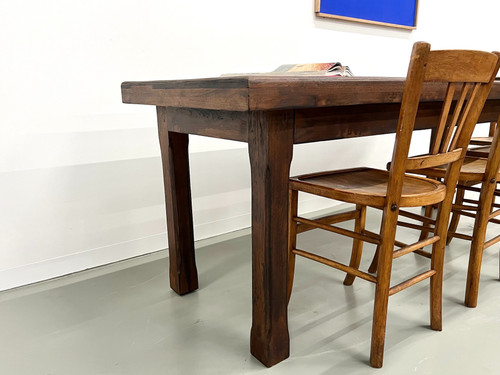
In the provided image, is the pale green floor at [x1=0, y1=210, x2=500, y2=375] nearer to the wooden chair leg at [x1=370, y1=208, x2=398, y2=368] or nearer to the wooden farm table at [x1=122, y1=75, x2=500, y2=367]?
the wooden chair leg at [x1=370, y1=208, x2=398, y2=368]

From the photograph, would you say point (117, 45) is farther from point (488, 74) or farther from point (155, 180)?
point (488, 74)

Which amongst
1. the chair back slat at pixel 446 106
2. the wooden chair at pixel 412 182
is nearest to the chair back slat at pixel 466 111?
the wooden chair at pixel 412 182

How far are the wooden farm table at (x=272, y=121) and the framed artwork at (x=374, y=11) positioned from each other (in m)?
1.35

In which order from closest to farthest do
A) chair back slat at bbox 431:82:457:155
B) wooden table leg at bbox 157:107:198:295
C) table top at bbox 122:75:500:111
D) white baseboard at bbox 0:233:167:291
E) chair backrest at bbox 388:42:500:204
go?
table top at bbox 122:75:500:111
chair backrest at bbox 388:42:500:204
chair back slat at bbox 431:82:457:155
wooden table leg at bbox 157:107:198:295
white baseboard at bbox 0:233:167:291

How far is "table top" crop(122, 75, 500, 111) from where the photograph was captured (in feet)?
3.23

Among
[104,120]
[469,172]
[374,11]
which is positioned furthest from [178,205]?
[374,11]

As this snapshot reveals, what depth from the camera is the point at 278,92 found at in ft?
3.31

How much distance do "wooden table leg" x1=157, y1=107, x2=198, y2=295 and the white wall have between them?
494 millimetres

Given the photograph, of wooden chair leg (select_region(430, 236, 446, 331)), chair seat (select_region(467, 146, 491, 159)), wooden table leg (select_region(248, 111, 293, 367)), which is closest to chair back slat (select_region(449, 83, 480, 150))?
wooden chair leg (select_region(430, 236, 446, 331))

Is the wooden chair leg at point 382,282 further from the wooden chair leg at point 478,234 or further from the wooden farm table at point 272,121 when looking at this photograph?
the wooden chair leg at point 478,234

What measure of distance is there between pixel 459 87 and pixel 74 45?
1591 mm

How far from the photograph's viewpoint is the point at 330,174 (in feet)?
5.27

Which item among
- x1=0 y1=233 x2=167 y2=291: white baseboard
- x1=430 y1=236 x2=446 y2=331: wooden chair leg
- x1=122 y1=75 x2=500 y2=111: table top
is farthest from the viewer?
x1=0 y1=233 x2=167 y2=291: white baseboard

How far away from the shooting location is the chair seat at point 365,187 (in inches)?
49.8
